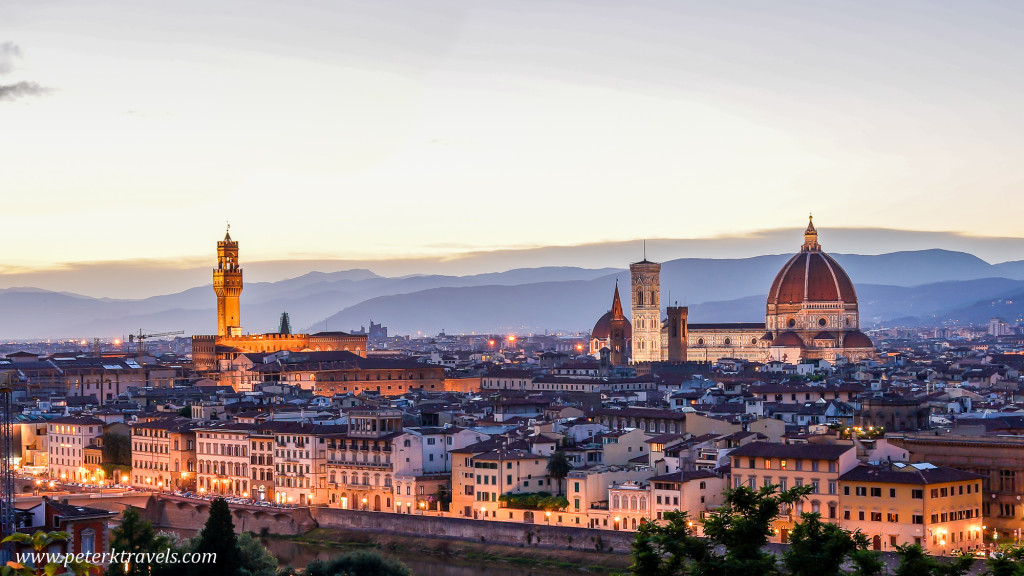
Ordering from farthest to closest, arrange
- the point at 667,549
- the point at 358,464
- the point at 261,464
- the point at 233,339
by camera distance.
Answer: the point at 233,339 < the point at 261,464 < the point at 358,464 < the point at 667,549

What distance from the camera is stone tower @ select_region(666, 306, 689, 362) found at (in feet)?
505

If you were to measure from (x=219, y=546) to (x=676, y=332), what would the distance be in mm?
112000

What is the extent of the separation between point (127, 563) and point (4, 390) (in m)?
5.32

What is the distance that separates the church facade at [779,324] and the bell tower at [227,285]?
38094mm

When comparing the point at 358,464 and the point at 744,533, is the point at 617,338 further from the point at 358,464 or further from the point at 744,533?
the point at 744,533

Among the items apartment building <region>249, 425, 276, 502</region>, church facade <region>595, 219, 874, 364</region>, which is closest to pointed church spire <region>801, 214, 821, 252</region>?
church facade <region>595, 219, 874, 364</region>

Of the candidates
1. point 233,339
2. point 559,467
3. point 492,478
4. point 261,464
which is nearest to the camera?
point 559,467

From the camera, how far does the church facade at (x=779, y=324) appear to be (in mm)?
156750

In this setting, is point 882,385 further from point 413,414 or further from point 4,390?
point 4,390

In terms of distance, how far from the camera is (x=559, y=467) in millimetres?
59094

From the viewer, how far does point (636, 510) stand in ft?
179

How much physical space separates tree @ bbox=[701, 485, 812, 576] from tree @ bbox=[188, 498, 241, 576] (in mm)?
14744

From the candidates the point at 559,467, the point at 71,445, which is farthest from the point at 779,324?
the point at 559,467

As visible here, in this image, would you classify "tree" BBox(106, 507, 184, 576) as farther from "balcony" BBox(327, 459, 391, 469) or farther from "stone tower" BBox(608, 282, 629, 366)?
"stone tower" BBox(608, 282, 629, 366)
